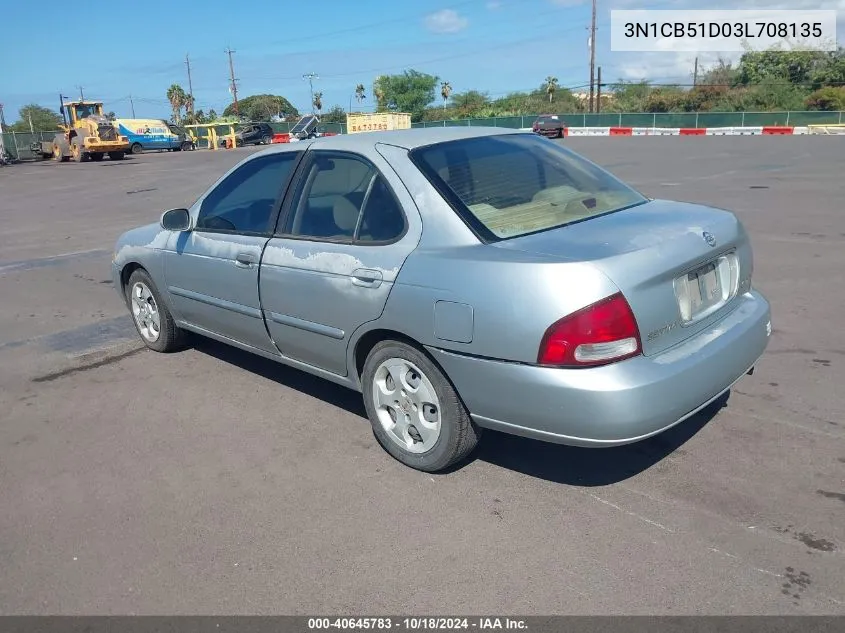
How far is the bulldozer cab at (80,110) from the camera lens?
136ft

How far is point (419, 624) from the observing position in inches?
Result: 102

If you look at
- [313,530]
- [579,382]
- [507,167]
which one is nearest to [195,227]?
[507,167]

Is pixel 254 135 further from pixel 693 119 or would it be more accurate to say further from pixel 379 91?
pixel 379 91

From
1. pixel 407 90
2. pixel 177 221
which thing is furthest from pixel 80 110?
pixel 407 90

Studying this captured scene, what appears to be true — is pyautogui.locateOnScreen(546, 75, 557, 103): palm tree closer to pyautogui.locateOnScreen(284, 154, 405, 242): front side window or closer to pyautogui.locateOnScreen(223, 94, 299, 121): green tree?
pyautogui.locateOnScreen(223, 94, 299, 121): green tree

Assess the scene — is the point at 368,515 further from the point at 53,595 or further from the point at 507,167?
the point at 507,167

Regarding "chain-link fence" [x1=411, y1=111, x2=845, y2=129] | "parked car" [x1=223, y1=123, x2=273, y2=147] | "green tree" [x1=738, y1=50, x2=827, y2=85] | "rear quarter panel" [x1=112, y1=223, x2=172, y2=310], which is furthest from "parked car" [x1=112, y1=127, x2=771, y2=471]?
"green tree" [x1=738, y1=50, x2=827, y2=85]

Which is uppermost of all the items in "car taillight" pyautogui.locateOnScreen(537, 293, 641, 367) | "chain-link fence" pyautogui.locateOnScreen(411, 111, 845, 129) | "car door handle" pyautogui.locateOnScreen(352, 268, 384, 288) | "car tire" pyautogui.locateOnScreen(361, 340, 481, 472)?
"chain-link fence" pyautogui.locateOnScreen(411, 111, 845, 129)

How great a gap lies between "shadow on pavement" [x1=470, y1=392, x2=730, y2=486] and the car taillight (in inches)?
33.4

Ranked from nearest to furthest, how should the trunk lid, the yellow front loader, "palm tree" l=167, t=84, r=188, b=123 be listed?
the trunk lid, the yellow front loader, "palm tree" l=167, t=84, r=188, b=123

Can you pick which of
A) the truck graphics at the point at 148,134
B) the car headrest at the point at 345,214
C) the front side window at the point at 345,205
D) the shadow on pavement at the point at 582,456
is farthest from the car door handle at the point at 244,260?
the truck graphics at the point at 148,134

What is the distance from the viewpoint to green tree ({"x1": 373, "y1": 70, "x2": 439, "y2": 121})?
108 meters

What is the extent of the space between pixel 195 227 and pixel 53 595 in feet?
8.75

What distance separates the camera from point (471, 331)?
10.2 ft
